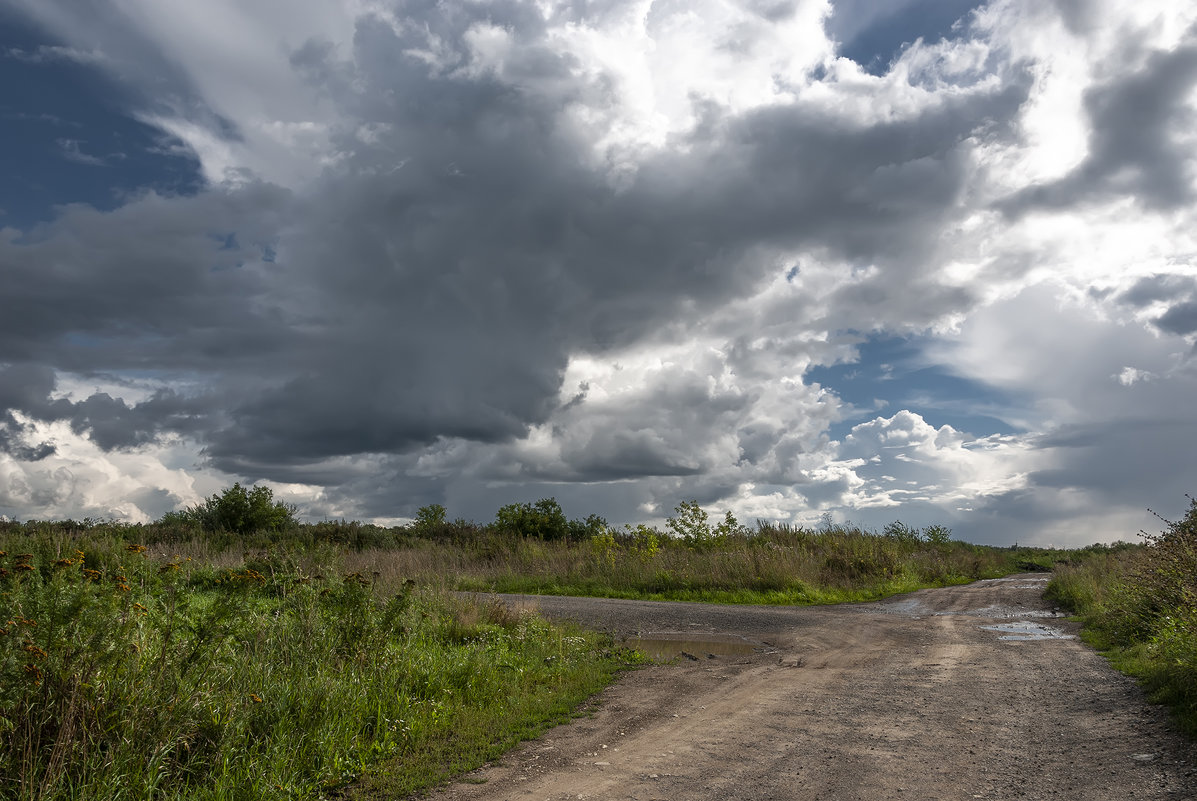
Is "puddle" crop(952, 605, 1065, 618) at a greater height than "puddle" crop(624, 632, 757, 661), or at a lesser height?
greater

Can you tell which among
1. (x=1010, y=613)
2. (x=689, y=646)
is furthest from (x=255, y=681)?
(x=1010, y=613)

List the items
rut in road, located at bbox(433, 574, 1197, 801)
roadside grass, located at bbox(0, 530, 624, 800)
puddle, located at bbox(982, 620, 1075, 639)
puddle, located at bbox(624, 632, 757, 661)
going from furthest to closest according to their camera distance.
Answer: puddle, located at bbox(982, 620, 1075, 639)
puddle, located at bbox(624, 632, 757, 661)
rut in road, located at bbox(433, 574, 1197, 801)
roadside grass, located at bbox(0, 530, 624, 800)

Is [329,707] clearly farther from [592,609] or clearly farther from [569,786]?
[592,609]

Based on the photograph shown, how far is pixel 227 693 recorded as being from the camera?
593cm

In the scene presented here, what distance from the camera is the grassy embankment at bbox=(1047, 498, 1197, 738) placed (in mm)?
8062

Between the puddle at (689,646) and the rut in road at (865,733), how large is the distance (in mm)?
293

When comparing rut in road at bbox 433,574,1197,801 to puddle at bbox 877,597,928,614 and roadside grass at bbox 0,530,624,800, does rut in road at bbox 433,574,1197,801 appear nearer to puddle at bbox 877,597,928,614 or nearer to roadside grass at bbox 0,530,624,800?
roadside grass at bbox 0,530,624,800

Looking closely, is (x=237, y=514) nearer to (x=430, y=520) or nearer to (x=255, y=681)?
(x=430, y=520)

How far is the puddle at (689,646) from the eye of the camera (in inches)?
468

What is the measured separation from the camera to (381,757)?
630 centimetres

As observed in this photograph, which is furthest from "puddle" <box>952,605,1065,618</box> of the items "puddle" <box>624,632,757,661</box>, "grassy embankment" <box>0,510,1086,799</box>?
"grassy embankment" <box>0,510,1086,799</box>

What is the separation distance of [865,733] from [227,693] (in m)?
5.67

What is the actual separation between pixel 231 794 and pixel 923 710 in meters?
6.71

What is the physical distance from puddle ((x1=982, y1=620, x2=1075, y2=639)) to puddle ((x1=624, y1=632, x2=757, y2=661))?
5035 mm
